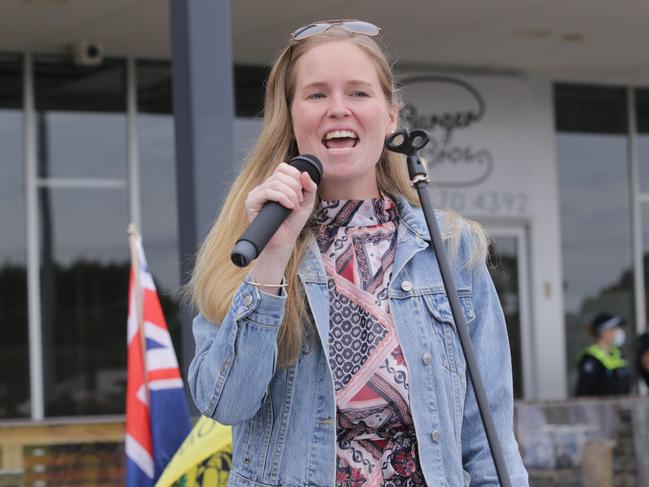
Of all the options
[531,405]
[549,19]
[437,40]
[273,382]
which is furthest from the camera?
[437,40]

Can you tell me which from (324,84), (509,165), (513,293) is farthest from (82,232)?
(324,84)

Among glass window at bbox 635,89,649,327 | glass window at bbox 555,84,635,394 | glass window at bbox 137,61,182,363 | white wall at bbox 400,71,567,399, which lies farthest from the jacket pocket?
glass window at bbox 635,89,649,327

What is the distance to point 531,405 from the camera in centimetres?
712

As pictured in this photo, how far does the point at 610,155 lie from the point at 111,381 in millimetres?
6340

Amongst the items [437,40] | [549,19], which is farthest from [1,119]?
[549,19]

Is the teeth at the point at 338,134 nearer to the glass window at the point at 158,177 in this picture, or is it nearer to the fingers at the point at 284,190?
the fingers at the point at 284,190

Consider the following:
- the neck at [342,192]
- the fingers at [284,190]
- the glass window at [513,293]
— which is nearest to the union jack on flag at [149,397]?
the neck at [342,192]

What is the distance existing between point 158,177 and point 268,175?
9.24 meters

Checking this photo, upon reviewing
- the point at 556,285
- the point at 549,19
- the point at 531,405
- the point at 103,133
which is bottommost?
the point at 531,405

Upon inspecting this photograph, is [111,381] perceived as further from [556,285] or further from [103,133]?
[556,285]

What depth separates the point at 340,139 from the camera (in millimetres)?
2391

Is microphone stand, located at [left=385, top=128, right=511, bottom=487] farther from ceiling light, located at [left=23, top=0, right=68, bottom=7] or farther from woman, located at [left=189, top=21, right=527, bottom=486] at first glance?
ceiling light, located at [left=23, top=0, right=68, bottom=7]

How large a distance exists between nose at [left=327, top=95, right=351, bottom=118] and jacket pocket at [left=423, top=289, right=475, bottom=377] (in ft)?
1.33

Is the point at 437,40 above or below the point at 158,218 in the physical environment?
above
